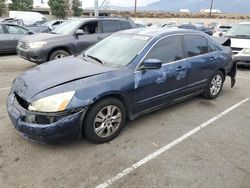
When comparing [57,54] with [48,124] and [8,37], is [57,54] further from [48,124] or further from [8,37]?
[48,124]

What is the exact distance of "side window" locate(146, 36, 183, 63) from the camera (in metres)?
4.28

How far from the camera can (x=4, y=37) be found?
1086 cm

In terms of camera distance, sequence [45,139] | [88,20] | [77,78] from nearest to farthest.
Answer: [45,139] < [77,78] < [88,20]

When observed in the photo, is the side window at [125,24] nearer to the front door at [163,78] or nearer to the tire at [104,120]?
the front door at [163,78]

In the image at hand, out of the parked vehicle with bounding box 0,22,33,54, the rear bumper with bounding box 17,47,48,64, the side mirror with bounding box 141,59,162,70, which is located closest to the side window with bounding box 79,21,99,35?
the rear bumper with bounding box 17,47,48,64

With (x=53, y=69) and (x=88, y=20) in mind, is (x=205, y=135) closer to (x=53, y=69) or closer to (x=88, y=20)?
(x=53, y=69)

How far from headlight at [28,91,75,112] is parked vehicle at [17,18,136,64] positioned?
16.1 ft

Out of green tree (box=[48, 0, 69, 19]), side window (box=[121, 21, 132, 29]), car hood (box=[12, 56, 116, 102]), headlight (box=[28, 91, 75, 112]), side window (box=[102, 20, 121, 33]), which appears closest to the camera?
headlight (box=[28, 91, 75, 112])

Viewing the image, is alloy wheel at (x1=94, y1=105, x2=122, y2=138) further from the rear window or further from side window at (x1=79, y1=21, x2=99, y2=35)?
side window at (x1=79, y1=21, x2=99, y2=35)

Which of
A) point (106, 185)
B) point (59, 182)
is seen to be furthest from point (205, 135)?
point (59, 182)

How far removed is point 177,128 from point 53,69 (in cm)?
219

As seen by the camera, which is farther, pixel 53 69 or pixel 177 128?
pixel 177 128

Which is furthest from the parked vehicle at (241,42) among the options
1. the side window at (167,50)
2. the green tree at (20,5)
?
the green tree at (20,5)

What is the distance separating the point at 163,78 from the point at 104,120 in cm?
127
